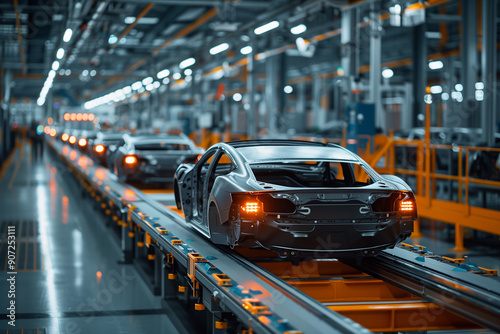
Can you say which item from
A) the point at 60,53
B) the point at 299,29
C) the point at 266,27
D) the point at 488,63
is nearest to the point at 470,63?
the point at 488,63

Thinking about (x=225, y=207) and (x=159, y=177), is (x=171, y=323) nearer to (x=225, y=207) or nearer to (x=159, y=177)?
(x=225, y=207)

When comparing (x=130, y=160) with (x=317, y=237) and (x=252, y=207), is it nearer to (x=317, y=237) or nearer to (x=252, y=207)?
(x=252, y=207)

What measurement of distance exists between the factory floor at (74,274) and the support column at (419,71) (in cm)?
1220

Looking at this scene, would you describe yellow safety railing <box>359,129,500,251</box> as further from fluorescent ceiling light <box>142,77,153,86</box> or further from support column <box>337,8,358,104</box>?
fluorescent ceiling light <box>142,77,153,86</box>

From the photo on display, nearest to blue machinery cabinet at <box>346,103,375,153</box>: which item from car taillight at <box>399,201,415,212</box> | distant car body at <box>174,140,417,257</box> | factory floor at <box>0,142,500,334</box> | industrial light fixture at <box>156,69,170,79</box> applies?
factory floor at <box>0,142,500,334</box>

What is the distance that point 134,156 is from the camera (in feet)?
44.7

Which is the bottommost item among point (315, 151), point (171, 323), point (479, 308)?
point (171, 323)

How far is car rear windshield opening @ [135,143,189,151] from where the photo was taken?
46.5 ft

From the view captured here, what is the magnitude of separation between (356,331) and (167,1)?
1438 centimetres

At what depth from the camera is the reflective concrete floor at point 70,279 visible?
20.8ft

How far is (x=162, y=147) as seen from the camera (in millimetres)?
14617

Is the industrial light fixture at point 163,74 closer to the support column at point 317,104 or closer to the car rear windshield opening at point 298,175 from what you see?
the support column at point 317,104

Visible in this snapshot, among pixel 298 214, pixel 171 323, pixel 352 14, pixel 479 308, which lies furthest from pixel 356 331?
pixel 352 14

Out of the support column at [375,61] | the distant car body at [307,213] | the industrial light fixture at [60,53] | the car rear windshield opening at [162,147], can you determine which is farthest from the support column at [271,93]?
the distant car body at [307,213]
